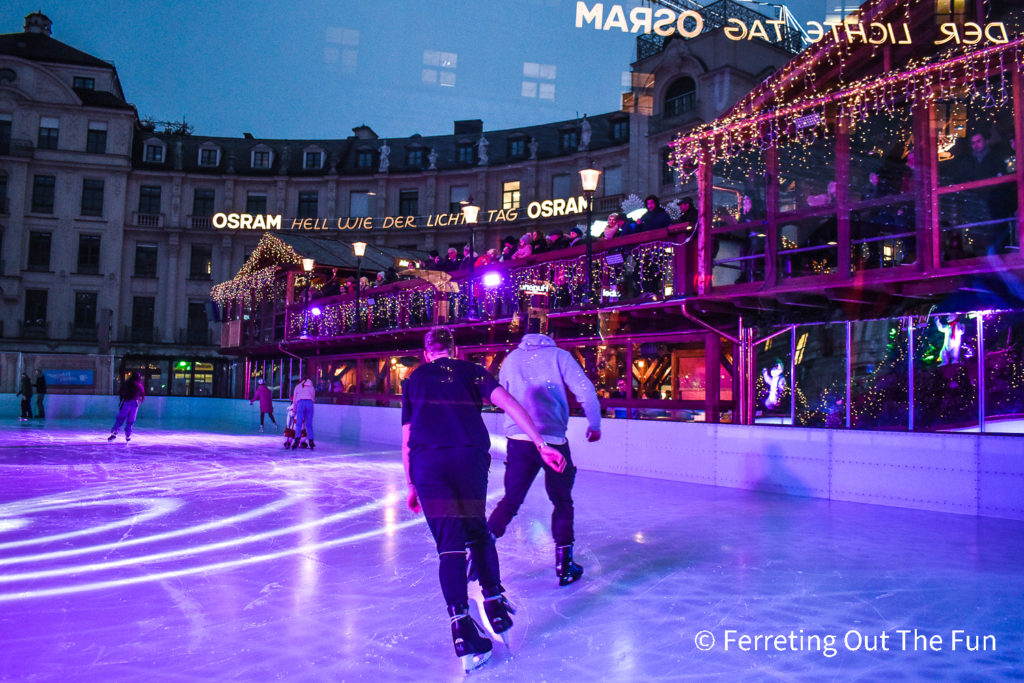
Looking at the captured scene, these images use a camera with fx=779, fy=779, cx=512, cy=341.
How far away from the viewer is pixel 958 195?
9.79m

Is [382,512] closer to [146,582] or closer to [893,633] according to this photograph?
[146,582]

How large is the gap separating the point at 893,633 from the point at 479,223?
3824 cm

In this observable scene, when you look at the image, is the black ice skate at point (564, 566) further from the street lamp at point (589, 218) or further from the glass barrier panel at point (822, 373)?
the street lamp at point (589, 218)

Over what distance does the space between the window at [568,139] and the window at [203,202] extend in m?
20.9

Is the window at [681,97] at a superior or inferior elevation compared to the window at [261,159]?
inferior

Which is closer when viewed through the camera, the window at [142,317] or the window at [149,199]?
the window at [142,317]

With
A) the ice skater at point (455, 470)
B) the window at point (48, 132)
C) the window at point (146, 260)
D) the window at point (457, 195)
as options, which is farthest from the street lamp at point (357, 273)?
the window at point (48, 132)

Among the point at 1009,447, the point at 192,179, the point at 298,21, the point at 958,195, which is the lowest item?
the point at 1009,447

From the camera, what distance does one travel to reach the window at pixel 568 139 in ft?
135

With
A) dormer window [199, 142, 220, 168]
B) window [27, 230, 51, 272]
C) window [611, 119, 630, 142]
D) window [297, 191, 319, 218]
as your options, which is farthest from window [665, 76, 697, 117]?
window [27, 230, 51, 272]

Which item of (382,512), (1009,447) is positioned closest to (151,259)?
(382,512)

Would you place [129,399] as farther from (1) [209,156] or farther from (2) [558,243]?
(1) [209,156]

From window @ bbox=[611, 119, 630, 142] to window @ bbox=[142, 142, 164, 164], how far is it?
87.6ft

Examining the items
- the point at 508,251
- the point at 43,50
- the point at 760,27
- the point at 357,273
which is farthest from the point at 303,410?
the point at 43,50
